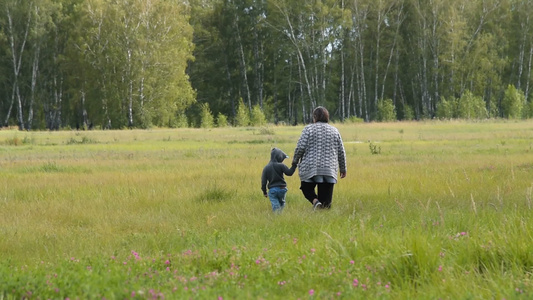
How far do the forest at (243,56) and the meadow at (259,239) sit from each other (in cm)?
3921

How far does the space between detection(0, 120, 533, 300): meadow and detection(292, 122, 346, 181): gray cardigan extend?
23.3 inches

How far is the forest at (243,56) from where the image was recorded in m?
49.5

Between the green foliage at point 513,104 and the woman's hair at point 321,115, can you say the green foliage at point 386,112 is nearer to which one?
the green foliage at point 513,104

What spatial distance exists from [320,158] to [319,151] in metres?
0.11

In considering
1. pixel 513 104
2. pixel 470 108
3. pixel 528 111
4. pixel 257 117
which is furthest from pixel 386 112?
pixel 528 111

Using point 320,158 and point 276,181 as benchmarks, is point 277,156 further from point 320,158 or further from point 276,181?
point 320,158

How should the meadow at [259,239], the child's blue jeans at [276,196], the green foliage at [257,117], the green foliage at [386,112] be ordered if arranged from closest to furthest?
the meadow at [259,239], the child's blue jeans at [276,196], the green foliage at [257,117], the green foliage at [386,112]

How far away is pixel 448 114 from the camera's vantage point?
2044 inches

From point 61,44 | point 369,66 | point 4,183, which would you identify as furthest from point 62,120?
point 4,183

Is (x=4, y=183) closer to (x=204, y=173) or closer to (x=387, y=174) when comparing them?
(x=204, y=173)

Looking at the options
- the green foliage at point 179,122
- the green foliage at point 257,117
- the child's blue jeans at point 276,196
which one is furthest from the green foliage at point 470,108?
the child's blue jeans at point 276,196

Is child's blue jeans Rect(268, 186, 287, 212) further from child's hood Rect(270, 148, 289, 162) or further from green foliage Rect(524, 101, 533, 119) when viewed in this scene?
green foliage Rect(524, 101, 533, 119)

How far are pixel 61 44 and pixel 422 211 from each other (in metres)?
55.5

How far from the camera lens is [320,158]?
7727 mm
